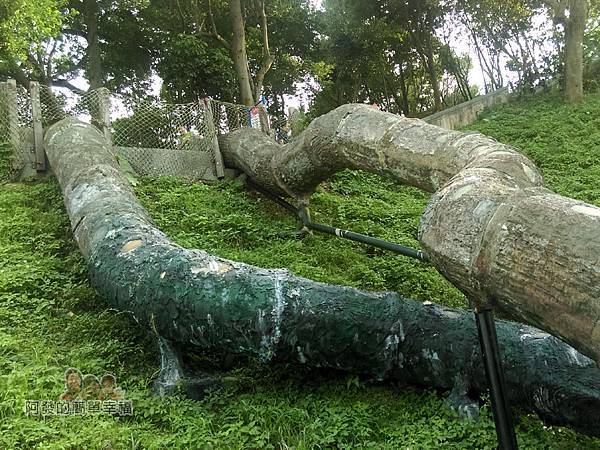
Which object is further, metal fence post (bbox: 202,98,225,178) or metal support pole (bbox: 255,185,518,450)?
metal fence post (bbox: 202,98,225,178)

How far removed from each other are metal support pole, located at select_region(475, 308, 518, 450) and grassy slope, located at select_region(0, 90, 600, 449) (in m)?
0.30

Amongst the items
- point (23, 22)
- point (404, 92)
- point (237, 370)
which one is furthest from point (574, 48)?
point (237, 370)

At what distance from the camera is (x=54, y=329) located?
149 inches

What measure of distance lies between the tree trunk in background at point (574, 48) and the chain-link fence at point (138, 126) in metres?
8.46

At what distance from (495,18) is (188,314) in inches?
655

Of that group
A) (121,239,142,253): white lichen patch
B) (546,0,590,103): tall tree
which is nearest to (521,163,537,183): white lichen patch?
(121,239,142,253): white lichen patch

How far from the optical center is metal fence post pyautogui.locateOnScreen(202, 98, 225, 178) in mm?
7844

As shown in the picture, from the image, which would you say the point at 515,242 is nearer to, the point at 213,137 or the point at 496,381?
the point at 496,381

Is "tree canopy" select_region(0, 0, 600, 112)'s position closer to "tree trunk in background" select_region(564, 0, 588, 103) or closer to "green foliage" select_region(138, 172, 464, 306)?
"tree trunk in background" select_region(564, 0, 588, 103)

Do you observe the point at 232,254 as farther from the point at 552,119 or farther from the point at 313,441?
the point at 552,119

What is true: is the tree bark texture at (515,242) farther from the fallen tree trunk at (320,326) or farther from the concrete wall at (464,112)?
the concrete wall at (464,112)

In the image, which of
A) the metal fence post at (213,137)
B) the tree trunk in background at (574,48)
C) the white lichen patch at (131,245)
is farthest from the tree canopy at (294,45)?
the white lichen patch at (131,245)

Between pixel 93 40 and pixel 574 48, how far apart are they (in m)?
13.4

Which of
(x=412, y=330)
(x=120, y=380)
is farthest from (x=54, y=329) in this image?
(x=412, y=330)
